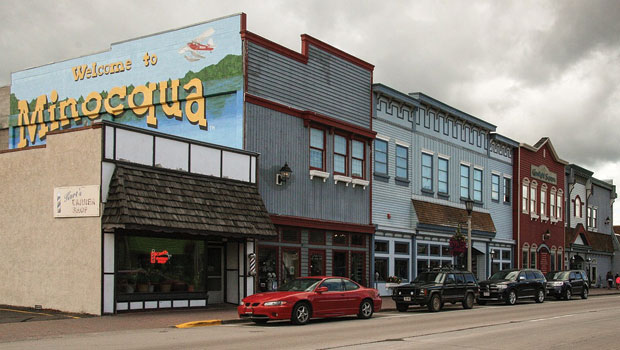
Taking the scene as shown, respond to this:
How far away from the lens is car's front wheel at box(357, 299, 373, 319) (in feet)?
71.3

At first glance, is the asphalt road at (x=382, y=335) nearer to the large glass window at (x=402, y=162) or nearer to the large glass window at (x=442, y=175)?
the large glass window at (x=402, y=162)

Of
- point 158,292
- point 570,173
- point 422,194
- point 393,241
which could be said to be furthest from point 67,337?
point 570,173

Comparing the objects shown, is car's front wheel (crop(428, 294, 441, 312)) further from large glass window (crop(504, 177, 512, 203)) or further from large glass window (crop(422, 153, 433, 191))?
large glass window (crop(504, 177, 512, 203))

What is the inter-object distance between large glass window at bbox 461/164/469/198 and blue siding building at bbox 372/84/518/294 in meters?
0.06

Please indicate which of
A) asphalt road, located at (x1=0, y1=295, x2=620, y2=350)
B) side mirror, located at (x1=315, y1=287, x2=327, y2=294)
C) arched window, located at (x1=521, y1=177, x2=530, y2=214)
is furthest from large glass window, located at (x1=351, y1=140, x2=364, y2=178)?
arched window, located at (x1=521, y1=177, x2=530, y2=214)

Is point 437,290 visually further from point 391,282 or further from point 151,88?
point 151,88

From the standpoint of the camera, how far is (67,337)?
51.2 feet

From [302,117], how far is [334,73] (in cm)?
309

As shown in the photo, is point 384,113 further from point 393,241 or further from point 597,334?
point 597,334

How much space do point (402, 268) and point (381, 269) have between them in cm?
193

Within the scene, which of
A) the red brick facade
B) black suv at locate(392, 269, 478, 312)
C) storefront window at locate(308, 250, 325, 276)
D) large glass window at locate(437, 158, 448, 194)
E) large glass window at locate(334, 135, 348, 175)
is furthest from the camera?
the red brick facade

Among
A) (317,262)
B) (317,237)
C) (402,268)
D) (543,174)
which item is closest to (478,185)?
(543,174)

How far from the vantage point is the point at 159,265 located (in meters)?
22.1

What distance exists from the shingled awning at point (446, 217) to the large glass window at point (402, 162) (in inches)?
60.8
